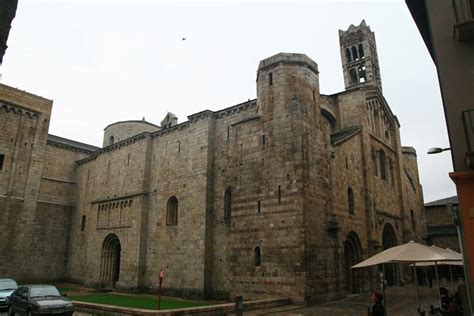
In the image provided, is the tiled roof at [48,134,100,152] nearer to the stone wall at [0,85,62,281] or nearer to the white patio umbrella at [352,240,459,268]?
the stone wall at [0,85,62,281]

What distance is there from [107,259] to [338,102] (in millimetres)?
20884

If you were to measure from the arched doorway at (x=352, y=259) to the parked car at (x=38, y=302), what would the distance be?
45.9 ft

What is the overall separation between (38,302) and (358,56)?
30115mm

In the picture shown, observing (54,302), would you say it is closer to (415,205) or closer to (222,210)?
(222,210)

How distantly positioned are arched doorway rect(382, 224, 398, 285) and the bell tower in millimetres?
12779

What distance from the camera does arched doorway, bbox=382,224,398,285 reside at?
959 inches

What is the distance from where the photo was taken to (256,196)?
1800 centimetres

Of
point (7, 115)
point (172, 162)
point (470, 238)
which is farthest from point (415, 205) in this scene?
point (7, 115)

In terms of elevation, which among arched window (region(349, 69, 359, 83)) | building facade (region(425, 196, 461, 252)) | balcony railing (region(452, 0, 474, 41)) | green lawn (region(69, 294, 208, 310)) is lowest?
green lawn (region(69, 294, 208, 310))

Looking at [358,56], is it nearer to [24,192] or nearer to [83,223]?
[83,223]

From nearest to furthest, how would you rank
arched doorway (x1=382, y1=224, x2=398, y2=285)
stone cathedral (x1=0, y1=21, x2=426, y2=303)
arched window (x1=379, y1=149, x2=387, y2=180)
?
1. stone cathedral (x1=0, y1=21, x2=426, y2=303)
2. arched doorway (x1=382, y1=224, x2=398, y2=285)
3. arched window (x1=379, y1=149, x2=387, y2=180)

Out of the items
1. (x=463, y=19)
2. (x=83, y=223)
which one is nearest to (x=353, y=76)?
(x=463, y=19)

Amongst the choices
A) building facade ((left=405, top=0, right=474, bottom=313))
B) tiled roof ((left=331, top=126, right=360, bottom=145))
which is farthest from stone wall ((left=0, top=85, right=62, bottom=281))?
building facade ((left=405, top=0, right=474, bottom=313))

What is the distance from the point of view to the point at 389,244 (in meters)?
25.5
